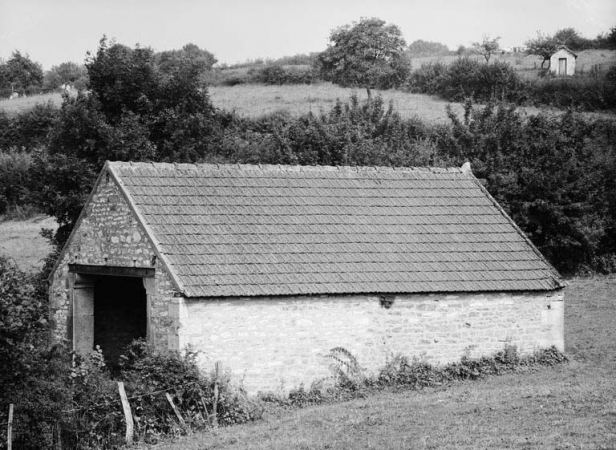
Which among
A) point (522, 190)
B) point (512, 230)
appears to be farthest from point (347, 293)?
point (522, 190)

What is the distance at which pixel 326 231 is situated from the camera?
67.2 feet

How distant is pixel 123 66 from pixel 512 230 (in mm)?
14934

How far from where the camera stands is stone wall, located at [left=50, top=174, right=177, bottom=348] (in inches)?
718

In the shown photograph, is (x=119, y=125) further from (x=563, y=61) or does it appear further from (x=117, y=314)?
(x=563, y=61)

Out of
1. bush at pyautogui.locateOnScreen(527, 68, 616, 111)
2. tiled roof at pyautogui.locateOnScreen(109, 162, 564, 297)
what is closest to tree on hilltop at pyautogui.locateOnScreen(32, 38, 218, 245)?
tiled roof at pyautogui.locateOnScreen(109, 162, 564, 297)

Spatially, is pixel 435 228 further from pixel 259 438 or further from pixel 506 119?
pixel 506 119

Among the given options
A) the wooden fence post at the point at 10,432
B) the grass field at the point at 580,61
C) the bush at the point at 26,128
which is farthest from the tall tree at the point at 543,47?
the wooden fence post at the point at 10,432

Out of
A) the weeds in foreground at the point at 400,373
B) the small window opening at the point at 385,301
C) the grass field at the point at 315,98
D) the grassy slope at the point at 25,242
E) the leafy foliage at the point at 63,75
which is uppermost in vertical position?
the leafy foliage at the point at 63,75

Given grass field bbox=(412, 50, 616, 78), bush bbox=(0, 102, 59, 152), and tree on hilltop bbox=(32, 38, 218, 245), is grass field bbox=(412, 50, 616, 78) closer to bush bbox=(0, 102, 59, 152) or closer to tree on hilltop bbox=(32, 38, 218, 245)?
bush bbox=(0, 102, 59, 152)

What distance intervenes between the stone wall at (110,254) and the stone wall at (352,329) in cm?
75

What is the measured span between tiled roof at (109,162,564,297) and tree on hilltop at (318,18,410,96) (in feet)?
138

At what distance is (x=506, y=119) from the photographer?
34.1m

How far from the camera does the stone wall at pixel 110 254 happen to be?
1823 cm

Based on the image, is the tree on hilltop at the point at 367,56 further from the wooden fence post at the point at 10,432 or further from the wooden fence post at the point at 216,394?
the wooden fence post at the point at 10,432
